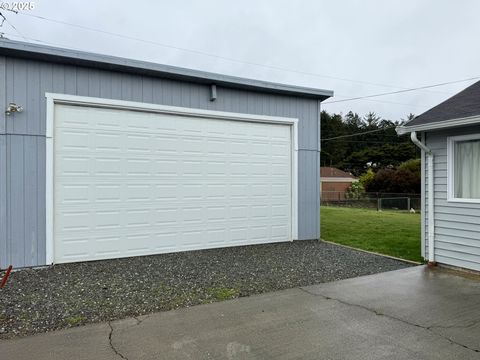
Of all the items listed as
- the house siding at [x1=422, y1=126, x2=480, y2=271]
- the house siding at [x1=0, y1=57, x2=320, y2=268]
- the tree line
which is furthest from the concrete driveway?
the tree line

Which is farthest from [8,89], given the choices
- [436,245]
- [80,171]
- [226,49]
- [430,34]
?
[226,49]

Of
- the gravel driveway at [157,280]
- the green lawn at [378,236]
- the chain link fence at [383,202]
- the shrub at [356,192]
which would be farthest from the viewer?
the shrub at [356,192]

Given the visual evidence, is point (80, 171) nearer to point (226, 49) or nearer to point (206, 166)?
point (206, 166)

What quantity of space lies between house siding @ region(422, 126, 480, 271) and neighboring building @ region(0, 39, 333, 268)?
2953mm

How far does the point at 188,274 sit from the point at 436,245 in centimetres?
429

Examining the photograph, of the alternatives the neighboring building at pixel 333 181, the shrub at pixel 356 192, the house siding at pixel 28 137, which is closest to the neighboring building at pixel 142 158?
the house siding at pixel 28 137

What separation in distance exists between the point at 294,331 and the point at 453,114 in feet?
15.1

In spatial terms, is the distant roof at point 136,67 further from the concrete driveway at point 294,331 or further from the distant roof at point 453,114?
the concrete driveway at point 294,331

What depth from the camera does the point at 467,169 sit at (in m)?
6.17

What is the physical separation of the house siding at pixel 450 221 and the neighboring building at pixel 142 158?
295 cm

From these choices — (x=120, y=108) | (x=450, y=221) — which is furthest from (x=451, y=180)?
(x=120, y=108)

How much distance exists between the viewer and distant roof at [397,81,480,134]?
5.77 m

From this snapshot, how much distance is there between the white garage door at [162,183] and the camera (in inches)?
259

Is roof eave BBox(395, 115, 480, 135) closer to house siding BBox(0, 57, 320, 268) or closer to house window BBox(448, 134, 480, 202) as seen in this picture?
house window BBox(448, 134, 480, 202)
